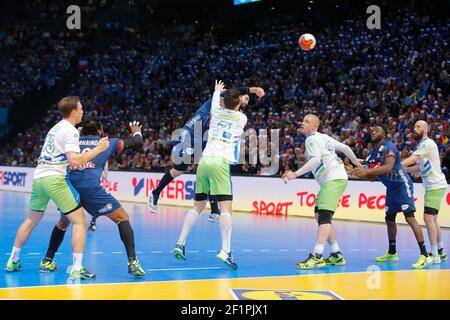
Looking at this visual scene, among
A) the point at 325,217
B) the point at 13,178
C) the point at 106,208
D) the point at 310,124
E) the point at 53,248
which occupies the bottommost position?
the point at 53,248

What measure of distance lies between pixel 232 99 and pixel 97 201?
2.36 meters

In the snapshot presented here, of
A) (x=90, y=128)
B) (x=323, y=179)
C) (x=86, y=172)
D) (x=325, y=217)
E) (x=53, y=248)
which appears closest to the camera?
(x=86, y=172)

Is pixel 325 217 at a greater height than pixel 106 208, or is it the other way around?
pixel 106 208

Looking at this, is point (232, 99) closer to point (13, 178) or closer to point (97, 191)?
point (97, 191)

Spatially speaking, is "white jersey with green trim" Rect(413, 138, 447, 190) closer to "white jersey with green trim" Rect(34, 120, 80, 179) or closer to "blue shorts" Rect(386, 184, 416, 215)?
"blue shorts" Rect(386, 184, 416, 215)

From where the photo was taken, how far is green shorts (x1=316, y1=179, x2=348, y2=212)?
9.88m

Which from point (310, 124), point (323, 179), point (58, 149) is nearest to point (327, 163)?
point (323, 179)

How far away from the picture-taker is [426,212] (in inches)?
421

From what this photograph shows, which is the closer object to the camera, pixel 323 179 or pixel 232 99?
pixel 232 99

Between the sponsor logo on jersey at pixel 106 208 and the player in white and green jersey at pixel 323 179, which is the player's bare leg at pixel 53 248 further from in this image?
the player in white and green jersey at pixel 323 179

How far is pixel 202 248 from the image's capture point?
1191cm

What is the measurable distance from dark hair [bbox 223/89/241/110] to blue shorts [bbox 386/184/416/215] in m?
2.98

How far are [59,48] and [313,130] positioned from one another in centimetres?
3224

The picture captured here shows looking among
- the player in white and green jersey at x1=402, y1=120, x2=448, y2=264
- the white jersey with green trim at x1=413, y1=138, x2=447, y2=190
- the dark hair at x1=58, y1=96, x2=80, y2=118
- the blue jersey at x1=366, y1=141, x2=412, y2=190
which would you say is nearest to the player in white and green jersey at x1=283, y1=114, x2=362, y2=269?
the blue jersey at x1=366, y1=141, x2=412, y2=190
